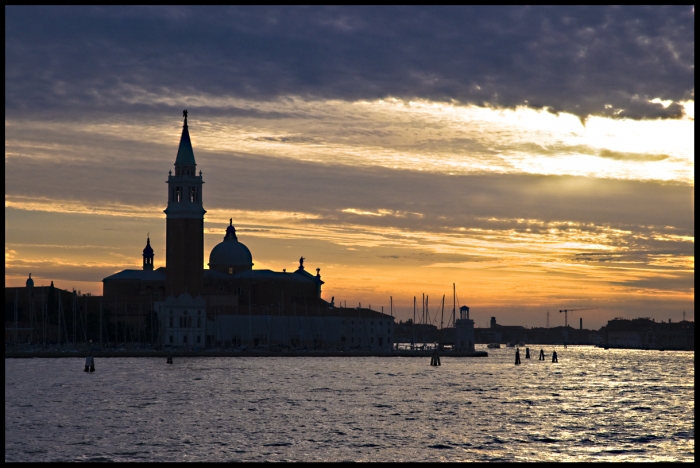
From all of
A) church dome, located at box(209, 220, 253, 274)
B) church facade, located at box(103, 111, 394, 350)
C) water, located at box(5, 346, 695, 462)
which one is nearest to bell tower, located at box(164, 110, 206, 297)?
church facade, located at box(103, 111, 394, 350)

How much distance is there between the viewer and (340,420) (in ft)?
145

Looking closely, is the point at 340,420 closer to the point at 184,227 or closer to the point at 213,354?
the point at 213,354

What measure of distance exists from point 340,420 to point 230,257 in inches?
4534

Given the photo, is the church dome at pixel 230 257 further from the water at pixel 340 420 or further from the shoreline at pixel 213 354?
the water at pixel 340 420

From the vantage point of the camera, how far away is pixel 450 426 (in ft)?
137

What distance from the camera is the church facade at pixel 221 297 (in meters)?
136

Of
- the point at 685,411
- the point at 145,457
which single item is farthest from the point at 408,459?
the point at 685,411

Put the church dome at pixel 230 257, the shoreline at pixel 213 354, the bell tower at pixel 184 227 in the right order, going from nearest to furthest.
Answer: the shoreline at pixel 213 354, the bell tower at pixel 184 227, the church dome at pixel 230 257

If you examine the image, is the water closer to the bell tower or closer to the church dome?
the bell tower

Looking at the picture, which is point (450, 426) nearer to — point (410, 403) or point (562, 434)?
point (562, 434)

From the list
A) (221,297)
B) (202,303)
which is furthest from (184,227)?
(221,297)

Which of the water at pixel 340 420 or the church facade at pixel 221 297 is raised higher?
the church facade at pixel 221 297

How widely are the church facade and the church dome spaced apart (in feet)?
0.51

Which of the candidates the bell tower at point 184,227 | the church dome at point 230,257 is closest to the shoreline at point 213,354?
the bell tower at point 184,227
